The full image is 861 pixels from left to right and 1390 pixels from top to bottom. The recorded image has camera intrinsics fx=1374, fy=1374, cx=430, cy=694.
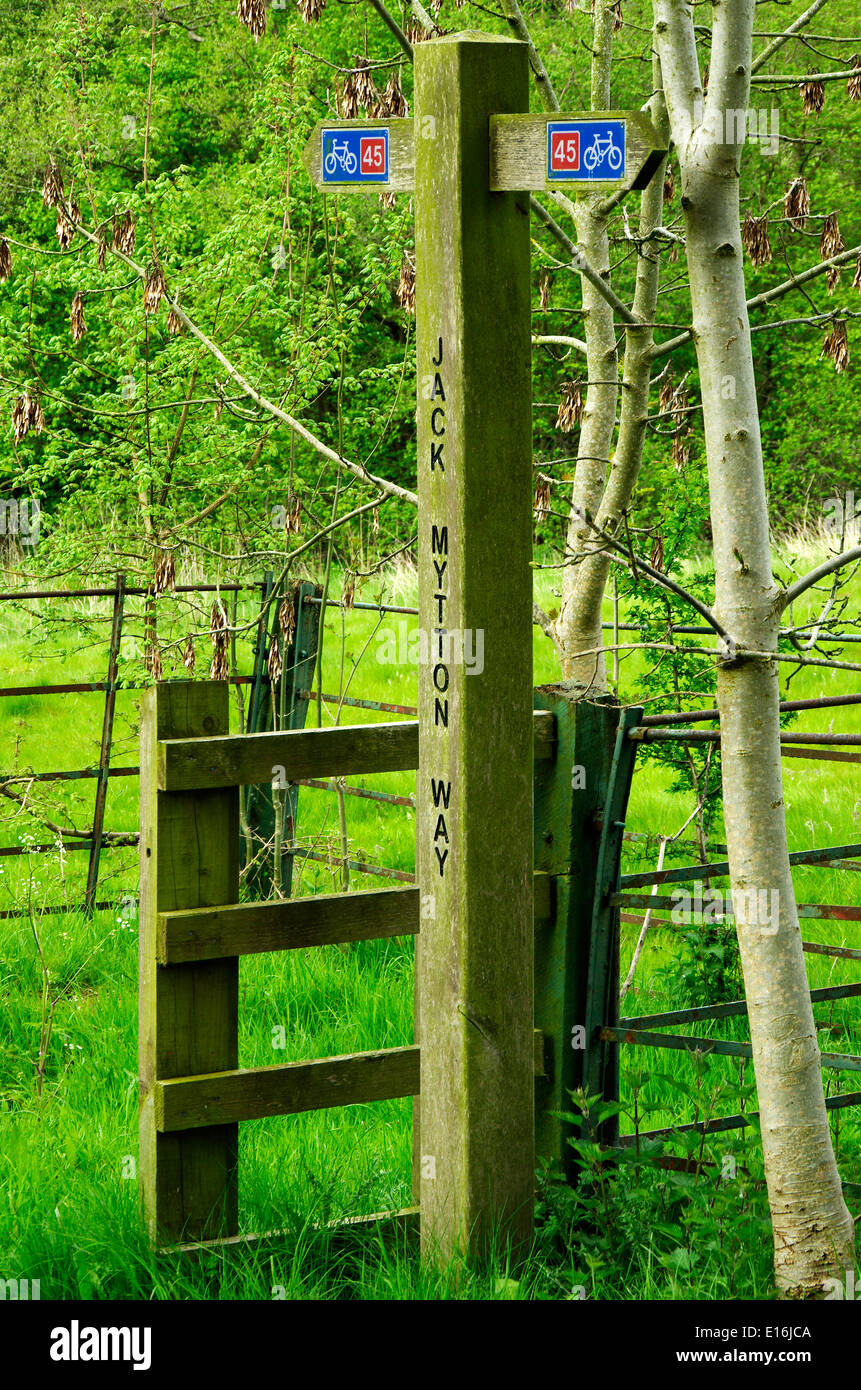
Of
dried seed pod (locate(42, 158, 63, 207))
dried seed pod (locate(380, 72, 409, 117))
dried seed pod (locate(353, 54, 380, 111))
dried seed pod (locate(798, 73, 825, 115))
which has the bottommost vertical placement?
dried seed pod (locate(380, 72, 409, 117))

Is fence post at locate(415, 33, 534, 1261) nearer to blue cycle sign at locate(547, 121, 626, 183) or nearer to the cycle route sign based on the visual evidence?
the cycle route sign

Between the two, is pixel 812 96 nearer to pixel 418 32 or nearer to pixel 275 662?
pixel 418 32

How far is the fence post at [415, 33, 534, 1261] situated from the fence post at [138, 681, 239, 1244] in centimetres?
48

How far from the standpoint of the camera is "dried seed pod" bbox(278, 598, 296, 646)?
22.2 ft

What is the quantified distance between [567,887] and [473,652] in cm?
88

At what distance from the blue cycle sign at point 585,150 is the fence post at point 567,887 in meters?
1.33

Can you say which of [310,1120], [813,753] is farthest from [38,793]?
[813,753]

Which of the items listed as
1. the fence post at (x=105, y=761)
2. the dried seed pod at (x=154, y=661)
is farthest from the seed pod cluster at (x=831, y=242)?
the fence post at (x=105, y=761)

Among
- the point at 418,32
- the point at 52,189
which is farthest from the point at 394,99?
the point at 52,189


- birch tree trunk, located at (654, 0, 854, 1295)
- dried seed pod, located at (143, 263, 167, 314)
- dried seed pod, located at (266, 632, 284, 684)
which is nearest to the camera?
birch tree trunk, located at (654, 0, 854, 1295)

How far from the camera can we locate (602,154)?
118 inches

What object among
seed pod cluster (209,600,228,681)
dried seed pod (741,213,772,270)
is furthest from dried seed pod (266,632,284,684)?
dried seed pod (741,213,772,270)

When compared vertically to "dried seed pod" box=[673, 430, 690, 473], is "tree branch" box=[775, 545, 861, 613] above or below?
below
